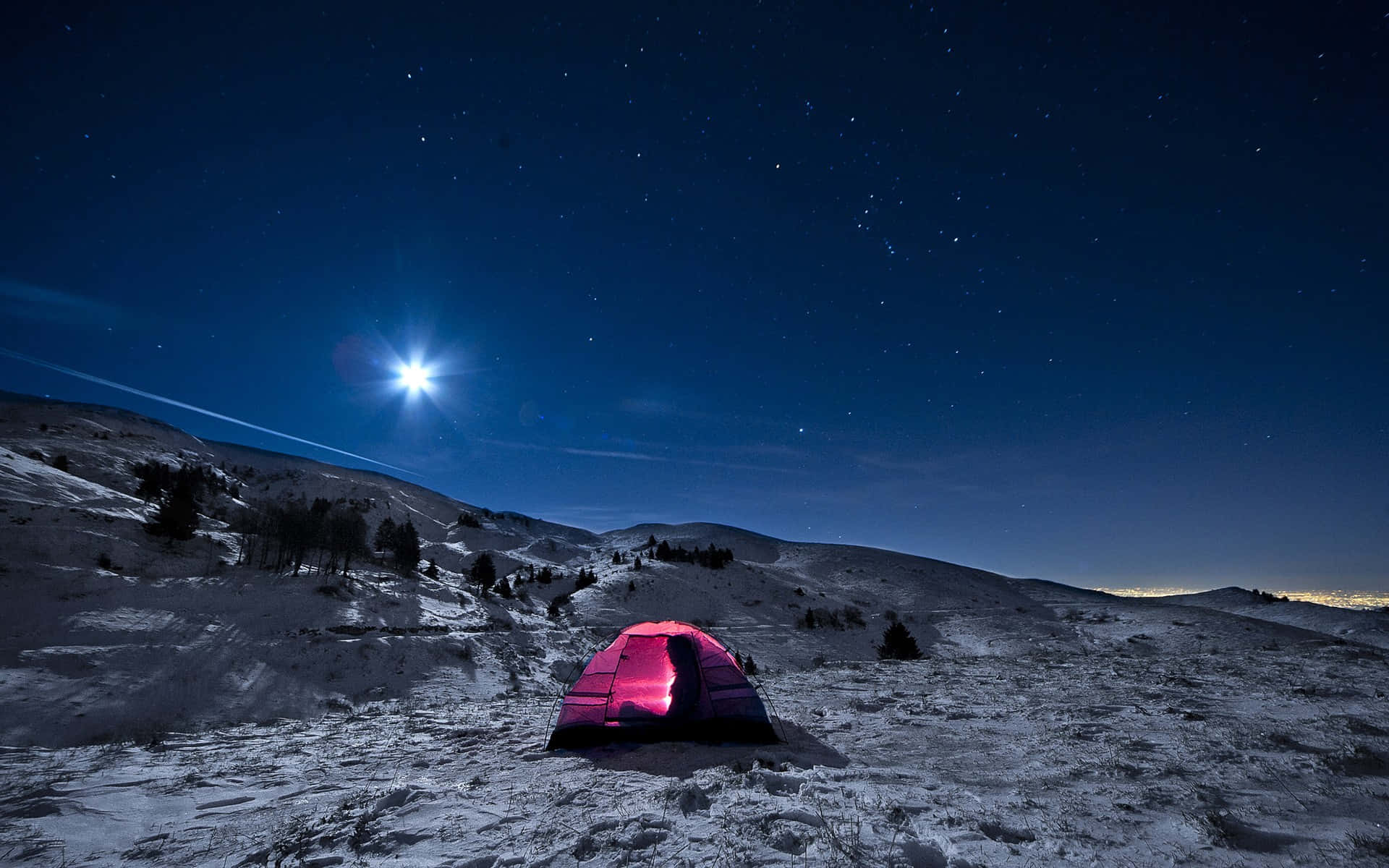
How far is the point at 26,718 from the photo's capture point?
10.5 meters

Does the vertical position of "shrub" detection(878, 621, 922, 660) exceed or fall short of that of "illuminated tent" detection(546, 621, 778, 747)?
it falls short

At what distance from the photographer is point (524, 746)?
8.93 meters

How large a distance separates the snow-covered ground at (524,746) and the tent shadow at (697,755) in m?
0.09

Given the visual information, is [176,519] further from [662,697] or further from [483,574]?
[662,697]

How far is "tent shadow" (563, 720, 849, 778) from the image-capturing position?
725 cm

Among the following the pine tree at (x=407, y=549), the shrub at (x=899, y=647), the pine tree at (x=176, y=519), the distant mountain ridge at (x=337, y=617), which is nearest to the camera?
the distant mountain ridge at (x=337, y=617)

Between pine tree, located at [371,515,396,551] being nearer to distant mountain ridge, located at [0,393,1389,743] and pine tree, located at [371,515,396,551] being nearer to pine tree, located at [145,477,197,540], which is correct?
distant mountain ridge, located at [0,393,1389,743]

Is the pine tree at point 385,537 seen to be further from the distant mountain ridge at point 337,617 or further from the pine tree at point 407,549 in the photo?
the distant mountain ridge at point 337,617

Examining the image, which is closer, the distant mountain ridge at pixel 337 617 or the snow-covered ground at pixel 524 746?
the snow-covered ground at pixel 524 746

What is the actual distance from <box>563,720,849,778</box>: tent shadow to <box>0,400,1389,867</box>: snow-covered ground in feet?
0.29

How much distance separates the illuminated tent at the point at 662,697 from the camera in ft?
28.5

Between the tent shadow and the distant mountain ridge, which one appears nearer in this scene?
the tent shadow

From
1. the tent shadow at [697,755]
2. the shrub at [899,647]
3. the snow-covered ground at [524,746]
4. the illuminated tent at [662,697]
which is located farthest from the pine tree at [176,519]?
the shrub at [899,647]

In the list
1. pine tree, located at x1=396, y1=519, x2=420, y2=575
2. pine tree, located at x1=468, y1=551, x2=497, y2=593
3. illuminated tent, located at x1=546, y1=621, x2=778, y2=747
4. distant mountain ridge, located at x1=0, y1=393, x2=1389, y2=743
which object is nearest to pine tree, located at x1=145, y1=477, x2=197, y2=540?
distant mountain ridge, located at x1=0, y1=393, x2=1389, y2=743
